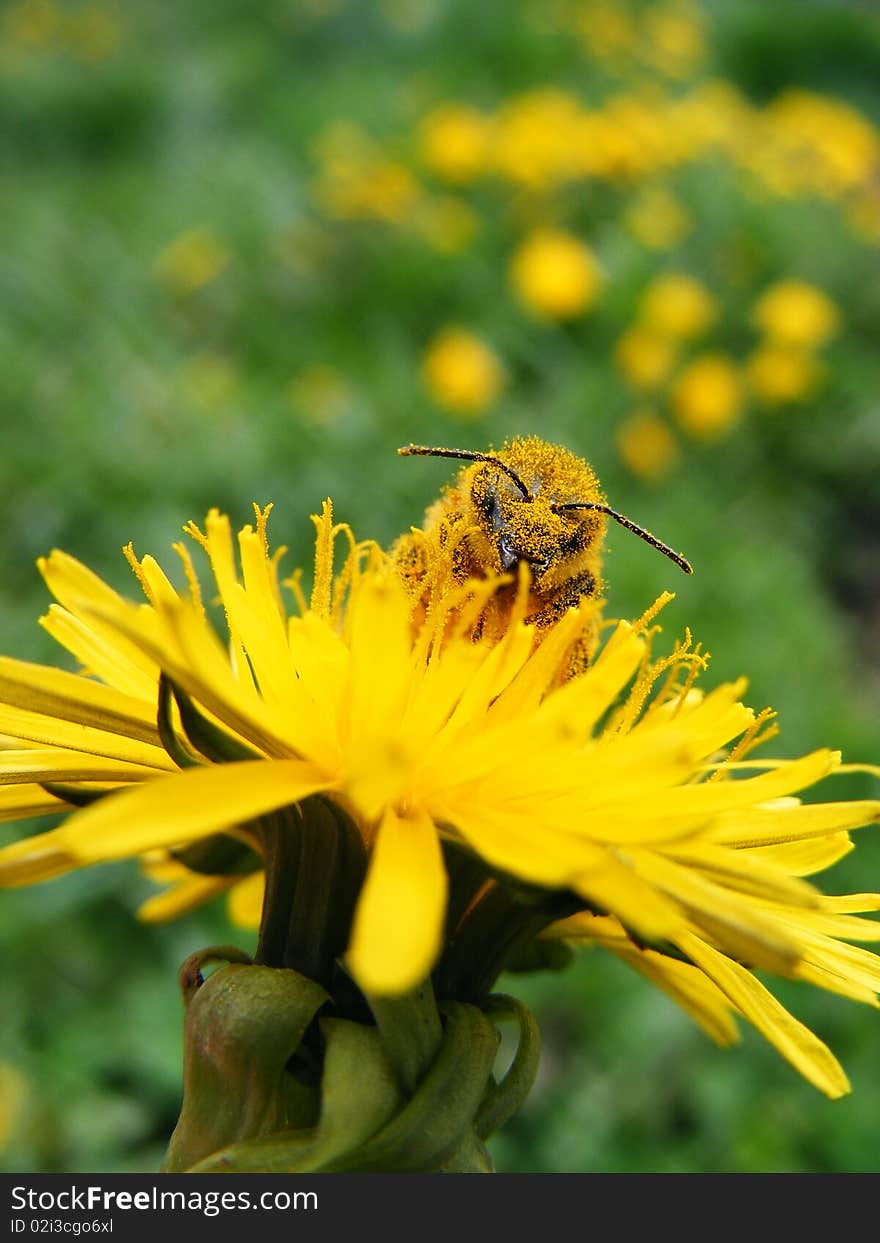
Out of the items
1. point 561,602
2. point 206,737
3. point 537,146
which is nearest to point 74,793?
point 206,737

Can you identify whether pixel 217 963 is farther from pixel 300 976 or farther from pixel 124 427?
pixel 124 427

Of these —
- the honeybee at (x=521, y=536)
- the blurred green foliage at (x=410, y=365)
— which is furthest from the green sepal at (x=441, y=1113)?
the blurred green foliage at (x=410, y=365)

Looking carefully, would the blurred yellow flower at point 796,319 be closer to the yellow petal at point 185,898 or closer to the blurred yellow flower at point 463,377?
the blurred yellow flower at point 463,377

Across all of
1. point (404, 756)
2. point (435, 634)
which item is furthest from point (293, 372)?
point (404, 756)

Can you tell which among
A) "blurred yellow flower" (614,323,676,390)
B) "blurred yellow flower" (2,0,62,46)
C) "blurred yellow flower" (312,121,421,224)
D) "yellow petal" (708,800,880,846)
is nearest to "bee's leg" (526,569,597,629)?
"yellow petal" (708,800,880,846)

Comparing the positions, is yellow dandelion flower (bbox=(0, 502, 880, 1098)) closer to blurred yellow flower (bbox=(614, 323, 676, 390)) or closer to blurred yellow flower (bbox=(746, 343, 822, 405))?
blurred yellow flower (bbox=(614, 323, 676, 390))

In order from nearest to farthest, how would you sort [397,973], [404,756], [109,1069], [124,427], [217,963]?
[397,973]
[404,756]
[217,963]
[109,1069]
[124,427]
